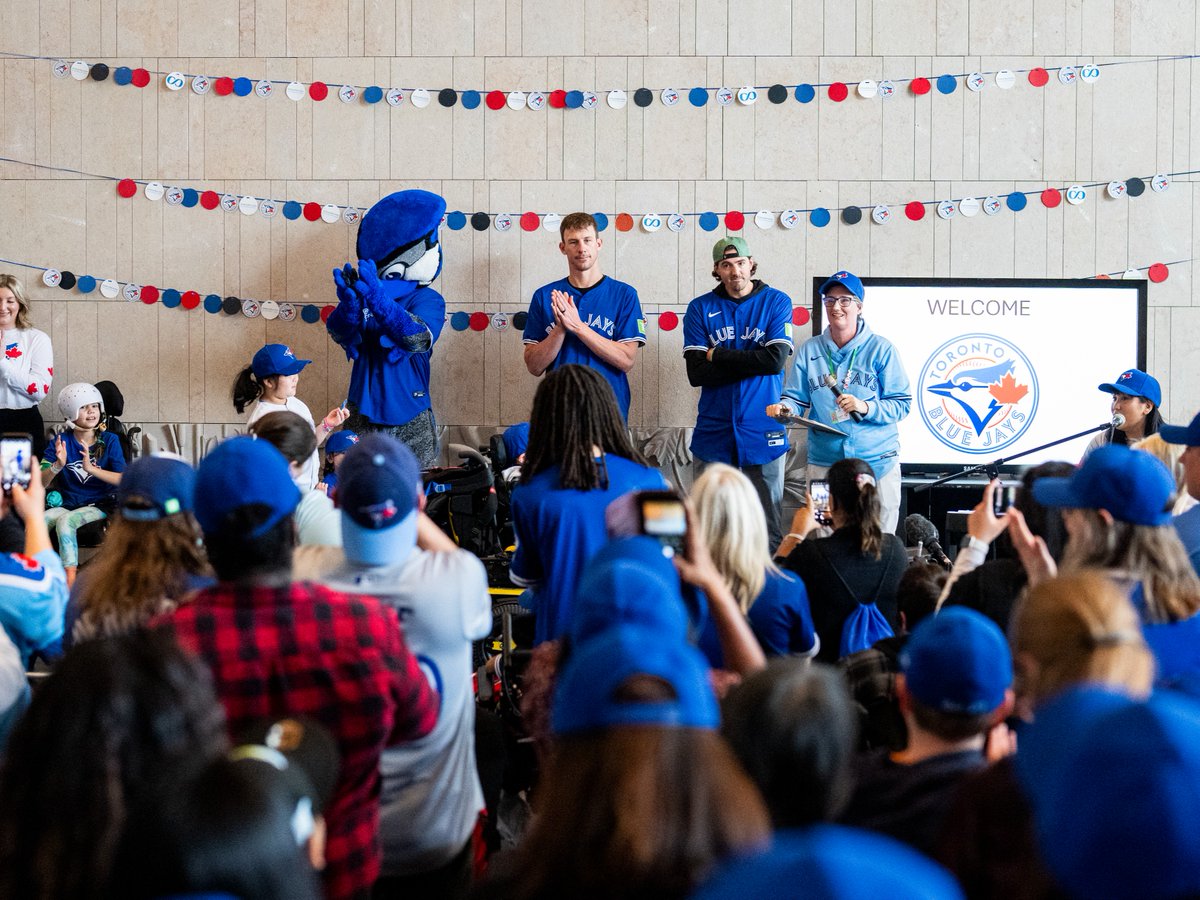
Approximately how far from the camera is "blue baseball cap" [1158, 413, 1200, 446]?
9.78 feet

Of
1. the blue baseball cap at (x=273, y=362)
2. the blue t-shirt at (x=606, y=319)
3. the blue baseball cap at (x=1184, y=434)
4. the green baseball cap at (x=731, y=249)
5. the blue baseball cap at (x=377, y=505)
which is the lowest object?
the blue baseball cap at (x=377, y=505)

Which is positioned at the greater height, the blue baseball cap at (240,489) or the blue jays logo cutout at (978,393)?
the blue jays logo cutout at (978,393)

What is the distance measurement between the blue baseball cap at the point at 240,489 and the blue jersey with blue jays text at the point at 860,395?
3.78 m

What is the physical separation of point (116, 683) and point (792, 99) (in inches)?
237

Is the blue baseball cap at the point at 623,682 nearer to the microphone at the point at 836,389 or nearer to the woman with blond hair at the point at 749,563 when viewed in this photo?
the woman with blond hair at the point at 749,563

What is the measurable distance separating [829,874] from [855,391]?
4.82 metres

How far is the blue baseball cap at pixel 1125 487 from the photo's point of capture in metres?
2.30

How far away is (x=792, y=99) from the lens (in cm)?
652

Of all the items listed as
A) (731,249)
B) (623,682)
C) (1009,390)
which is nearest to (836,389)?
(731,249)

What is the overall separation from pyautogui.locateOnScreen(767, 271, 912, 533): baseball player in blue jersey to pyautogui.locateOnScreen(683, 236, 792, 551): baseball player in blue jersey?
7.4 inches

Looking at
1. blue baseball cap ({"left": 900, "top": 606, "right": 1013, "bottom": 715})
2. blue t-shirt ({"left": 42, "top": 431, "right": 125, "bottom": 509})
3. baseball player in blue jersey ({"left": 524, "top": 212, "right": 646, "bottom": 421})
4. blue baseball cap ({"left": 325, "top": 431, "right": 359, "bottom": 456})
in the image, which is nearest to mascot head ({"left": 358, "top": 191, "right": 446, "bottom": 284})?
baseball player in blue jersey ({"left": 524, "top": 212, "right": 646, "bottom": 421})

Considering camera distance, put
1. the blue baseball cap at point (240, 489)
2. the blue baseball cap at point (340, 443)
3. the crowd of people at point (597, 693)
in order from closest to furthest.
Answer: the crowd of people at point (597, 693) < the blue baseball cap at point (240, 489) < the blue baseball cap at point (340, 443)

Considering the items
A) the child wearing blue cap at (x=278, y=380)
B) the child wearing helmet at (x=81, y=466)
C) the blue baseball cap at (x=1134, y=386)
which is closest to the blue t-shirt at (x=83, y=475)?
the child wearing helmet at (x=81, y=466)

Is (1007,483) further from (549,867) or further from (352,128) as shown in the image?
(352,128)
